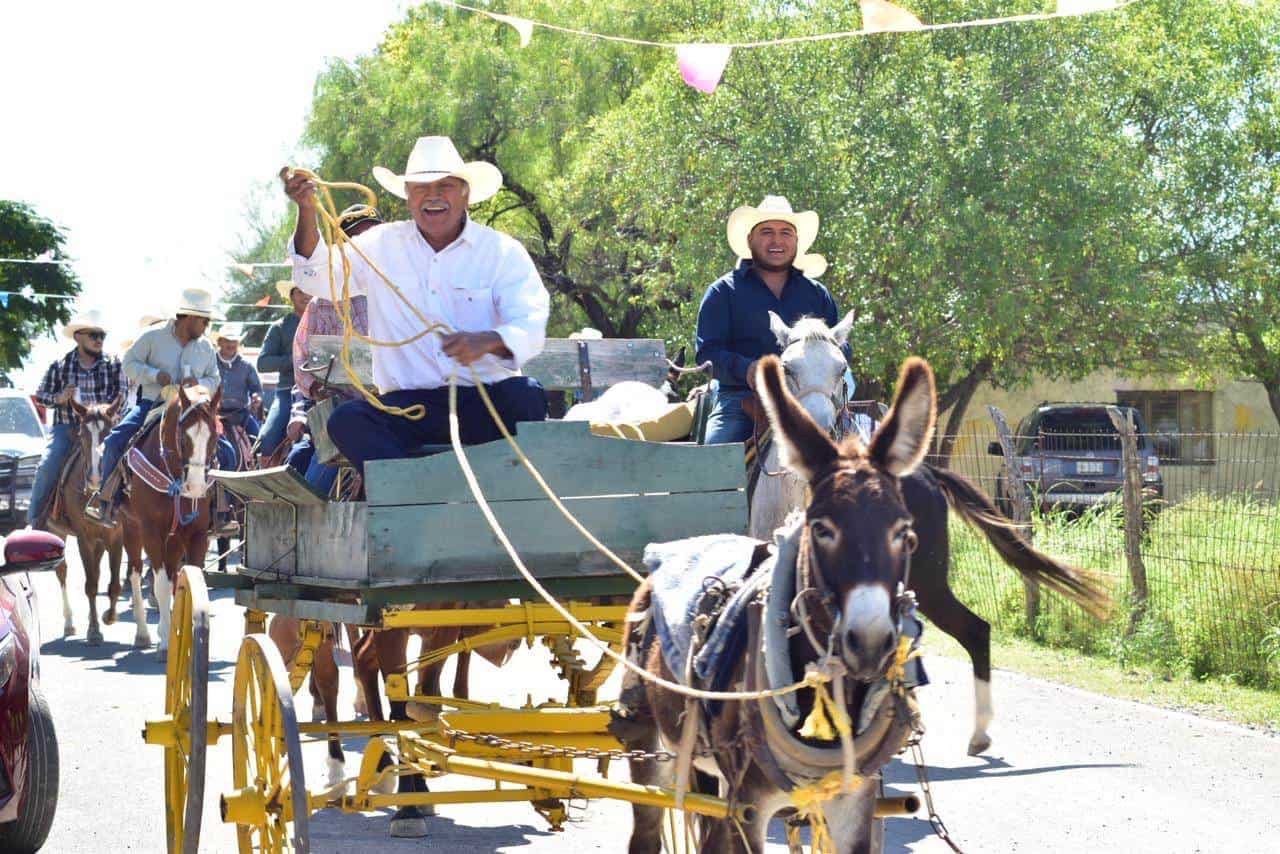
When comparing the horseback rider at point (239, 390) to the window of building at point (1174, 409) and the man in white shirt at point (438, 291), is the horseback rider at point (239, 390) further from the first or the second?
the window of building at point (1174, 409)

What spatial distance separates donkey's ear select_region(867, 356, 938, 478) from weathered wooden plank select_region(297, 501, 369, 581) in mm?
2126

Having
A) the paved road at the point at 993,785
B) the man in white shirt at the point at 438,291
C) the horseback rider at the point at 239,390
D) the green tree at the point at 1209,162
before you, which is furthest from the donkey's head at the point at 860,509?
the green tree at the point at 1209,162

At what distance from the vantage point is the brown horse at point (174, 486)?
1341 centimetres

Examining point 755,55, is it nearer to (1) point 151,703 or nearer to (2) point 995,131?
(2) point 995,131

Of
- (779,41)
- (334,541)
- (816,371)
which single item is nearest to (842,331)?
(816,371)

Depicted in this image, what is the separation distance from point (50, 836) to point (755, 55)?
19.1m

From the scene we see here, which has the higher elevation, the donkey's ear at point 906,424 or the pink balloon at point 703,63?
the pink balloon at point 703,63

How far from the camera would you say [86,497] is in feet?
52.6

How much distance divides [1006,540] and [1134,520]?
4.39 m

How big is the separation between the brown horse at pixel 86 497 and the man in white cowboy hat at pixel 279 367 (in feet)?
9.89

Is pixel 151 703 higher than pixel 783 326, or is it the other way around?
pixel 783 326

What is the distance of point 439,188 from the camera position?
7.19 m

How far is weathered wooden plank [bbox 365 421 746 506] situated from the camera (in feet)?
19.3

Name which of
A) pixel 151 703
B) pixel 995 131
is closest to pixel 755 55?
pixel 995 131
